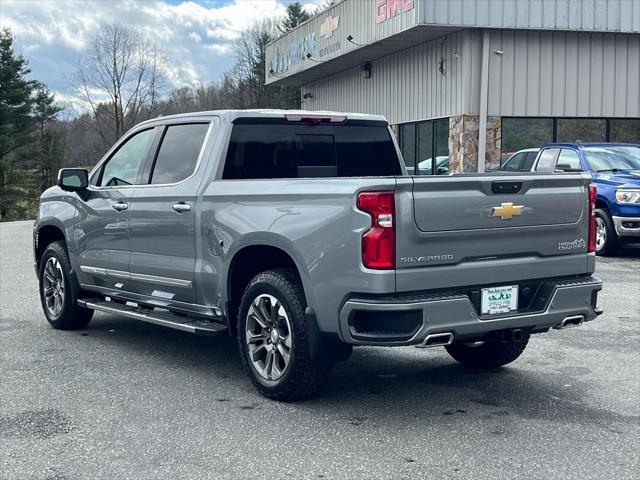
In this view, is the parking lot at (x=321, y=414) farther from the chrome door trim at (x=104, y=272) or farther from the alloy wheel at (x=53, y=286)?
the chrome door trim at (x=104, y=272)

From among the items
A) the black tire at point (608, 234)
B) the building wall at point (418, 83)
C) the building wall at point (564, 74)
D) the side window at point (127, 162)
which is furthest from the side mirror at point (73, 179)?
the building wall at point (564, 74)

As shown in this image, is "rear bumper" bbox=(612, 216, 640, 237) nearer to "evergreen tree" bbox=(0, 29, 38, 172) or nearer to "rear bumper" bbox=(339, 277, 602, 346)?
"rear bumper" bbox=(339, 277, 602, 346)

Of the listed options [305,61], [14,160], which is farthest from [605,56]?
[14,160]

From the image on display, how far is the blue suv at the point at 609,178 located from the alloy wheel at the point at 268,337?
850 centimetres

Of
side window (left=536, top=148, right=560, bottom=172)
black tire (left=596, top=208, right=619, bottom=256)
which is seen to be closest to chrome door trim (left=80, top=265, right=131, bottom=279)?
black tire (left=596, top=208, right=619, bottom=256)

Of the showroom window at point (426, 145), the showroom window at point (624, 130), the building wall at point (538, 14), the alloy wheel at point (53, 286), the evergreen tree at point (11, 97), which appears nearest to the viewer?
the alloy wheel at point (53, 286)

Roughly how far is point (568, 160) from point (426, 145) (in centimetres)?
1006

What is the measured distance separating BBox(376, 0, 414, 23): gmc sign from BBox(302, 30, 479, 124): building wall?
1.51m

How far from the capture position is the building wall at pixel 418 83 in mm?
22000

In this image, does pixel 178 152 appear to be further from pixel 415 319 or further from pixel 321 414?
pixel 415 319

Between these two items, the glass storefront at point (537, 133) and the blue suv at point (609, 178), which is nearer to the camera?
the blue suv at point (609, 178)

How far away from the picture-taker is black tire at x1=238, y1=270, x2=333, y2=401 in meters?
5.37

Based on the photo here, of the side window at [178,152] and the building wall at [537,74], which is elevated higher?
the building wall at [537,74]

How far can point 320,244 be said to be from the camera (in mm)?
5176
